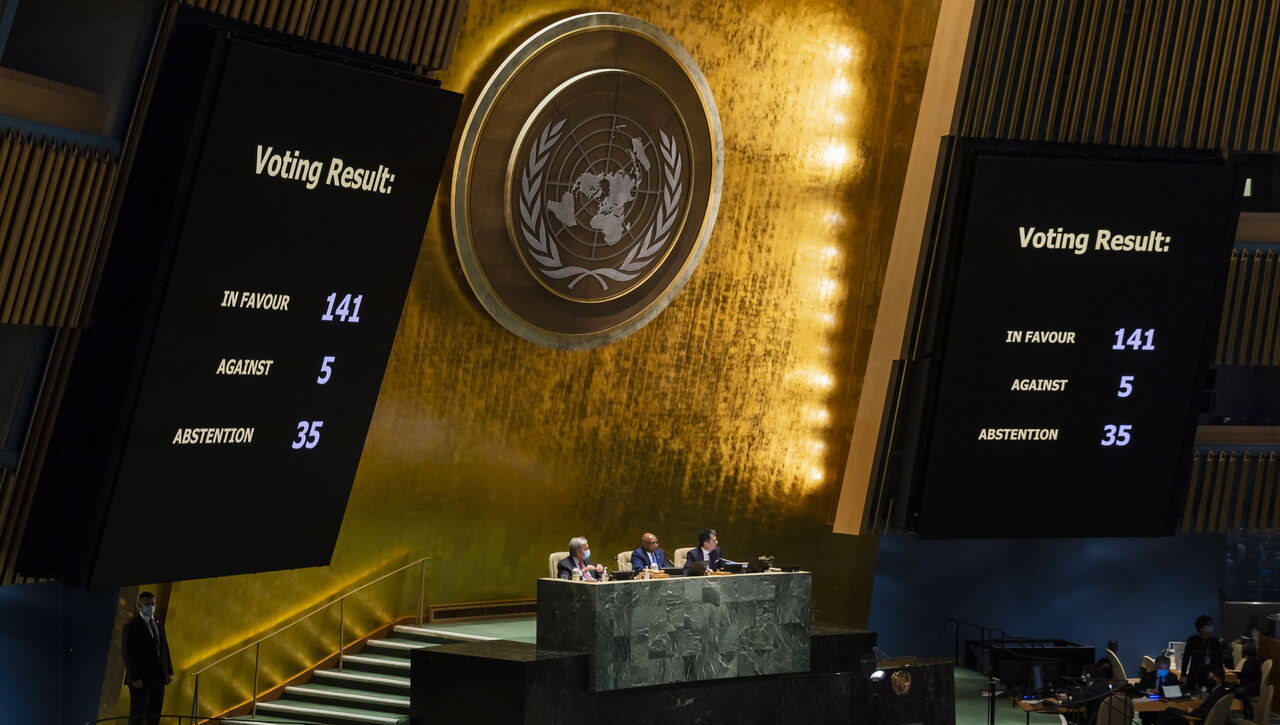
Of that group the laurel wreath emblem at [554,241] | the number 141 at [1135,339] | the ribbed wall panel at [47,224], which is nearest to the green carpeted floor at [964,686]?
the laurel wreath emblem at [554,241]

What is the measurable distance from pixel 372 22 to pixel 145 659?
467 centimetres

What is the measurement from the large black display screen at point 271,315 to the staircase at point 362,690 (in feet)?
6.13

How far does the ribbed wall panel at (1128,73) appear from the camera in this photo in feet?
48.4

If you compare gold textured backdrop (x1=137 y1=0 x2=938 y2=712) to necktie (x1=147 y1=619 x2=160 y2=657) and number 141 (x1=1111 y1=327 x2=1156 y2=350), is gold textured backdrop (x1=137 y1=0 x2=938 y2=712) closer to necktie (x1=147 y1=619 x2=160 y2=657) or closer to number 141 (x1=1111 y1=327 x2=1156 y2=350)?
necktie (x1=147 y1=619 x2=160 y2=657)

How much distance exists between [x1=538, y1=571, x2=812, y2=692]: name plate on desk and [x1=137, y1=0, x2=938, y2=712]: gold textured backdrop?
258 cm

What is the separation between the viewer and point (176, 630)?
43.0ft

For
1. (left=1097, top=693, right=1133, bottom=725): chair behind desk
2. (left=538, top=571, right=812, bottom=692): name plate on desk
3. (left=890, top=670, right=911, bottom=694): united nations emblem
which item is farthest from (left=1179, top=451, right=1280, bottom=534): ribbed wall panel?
(left=538, top=571, right=812, bottom=692): name plate on desk

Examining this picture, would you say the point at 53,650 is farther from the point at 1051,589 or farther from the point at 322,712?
the point at 1051,589

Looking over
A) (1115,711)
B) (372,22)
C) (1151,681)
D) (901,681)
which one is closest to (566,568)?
(901,681)

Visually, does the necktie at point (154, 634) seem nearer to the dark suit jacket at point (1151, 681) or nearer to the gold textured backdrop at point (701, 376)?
the gold textured backdrop at point (701, 376)

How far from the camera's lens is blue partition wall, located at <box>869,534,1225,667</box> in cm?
1853

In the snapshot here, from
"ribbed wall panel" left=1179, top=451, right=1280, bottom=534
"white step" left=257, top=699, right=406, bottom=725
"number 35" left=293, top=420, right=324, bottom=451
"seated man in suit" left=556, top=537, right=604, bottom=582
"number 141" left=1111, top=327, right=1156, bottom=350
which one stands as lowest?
"white step" left=257, top=699, right=406, bottom=725

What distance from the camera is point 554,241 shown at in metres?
15.1

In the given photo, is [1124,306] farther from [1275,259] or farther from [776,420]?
[776,420]
